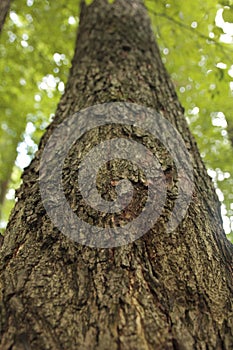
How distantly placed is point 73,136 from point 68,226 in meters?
0.67

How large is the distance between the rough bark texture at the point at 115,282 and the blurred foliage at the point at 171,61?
6.10 feet

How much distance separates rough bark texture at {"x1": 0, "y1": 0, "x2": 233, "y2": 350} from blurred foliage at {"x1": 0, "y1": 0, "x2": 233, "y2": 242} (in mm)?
1861

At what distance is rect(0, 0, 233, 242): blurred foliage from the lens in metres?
3.15

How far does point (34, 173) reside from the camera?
1771 millimetres

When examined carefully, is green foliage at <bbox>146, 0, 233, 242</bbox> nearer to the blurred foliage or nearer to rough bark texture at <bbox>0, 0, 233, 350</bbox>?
the blurred foliage

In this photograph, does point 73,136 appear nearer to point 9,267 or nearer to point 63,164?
point 63,164

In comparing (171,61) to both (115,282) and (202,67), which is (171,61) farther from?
(115,282)

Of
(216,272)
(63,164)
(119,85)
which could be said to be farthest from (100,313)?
(119,85)

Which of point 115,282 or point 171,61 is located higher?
point 171,61

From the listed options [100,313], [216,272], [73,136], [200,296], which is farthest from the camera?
[73,136]

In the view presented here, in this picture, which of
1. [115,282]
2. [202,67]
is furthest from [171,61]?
[115,282]

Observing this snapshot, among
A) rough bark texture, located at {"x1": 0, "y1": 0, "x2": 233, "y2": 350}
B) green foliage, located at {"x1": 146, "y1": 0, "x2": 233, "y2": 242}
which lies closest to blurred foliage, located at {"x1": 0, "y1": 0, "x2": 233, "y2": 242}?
green foliage, located at {"x1": 146, "y1": 0, "x2": 233, "y2": 242}

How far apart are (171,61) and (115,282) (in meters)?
3.59

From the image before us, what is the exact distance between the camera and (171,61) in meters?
4.17
